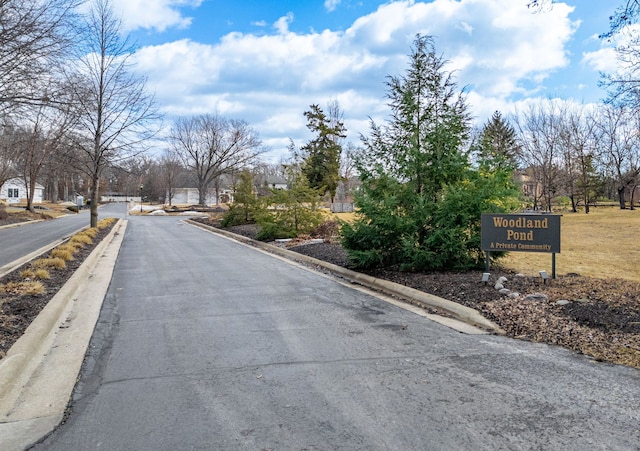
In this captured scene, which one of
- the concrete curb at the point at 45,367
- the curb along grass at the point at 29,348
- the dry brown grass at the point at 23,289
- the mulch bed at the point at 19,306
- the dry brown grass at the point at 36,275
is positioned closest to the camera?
the concrete curb at the point at 45,367

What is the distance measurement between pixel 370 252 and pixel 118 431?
261 inches

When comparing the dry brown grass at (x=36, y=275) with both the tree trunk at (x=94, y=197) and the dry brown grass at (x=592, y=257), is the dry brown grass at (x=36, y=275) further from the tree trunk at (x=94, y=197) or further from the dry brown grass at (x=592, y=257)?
the tree trunk at (x=94, y=197)

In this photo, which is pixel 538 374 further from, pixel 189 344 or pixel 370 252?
pixel 370 252

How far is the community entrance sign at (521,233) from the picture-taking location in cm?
780

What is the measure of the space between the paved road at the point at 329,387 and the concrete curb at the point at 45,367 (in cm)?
15

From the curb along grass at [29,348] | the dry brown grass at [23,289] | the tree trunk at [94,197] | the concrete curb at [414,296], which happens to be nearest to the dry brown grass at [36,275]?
the dry brown grass at [23,289]

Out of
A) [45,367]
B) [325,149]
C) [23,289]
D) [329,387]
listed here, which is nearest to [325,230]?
[23,289]

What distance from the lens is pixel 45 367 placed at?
454cm

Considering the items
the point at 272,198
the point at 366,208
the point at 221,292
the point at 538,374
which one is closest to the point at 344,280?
the point at 366,208

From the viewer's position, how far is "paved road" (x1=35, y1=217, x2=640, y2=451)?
10.2 ft

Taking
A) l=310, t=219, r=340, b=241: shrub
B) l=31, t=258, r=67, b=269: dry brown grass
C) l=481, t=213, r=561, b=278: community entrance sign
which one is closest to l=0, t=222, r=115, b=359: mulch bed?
l=31, t=258, r=67, b=269: dry brown grass

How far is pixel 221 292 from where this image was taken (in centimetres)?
827

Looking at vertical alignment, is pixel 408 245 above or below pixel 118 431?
above

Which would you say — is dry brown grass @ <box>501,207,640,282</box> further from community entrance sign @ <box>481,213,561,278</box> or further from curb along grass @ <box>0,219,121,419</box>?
curb along grass @ <box>0,219,121,419</box>
